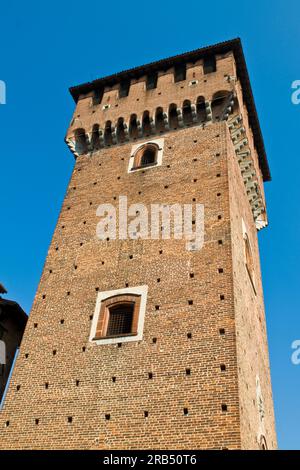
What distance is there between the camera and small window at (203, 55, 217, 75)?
15745 mm

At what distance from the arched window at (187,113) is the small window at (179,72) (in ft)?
5.36

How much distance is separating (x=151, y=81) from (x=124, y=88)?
1139 millimetres

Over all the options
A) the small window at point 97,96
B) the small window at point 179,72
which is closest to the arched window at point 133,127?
the small window at point 179,72

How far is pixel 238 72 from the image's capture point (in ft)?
53.1

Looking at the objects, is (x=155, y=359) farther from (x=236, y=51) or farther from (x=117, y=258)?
(x=236, y=51)

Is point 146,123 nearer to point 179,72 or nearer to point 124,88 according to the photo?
point 179,72

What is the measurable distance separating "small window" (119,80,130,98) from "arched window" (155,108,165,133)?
2.30 metres

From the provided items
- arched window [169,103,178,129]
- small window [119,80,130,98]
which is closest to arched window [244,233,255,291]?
arched window [169,103,178,129]

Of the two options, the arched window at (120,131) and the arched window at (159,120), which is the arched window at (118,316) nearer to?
the arched window at (159,120)

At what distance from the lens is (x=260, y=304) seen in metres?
14.5

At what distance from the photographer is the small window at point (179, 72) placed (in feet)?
52.9

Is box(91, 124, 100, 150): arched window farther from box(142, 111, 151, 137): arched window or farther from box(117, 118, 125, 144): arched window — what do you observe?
Answer: box(142, 111, 151, 137): arched window
